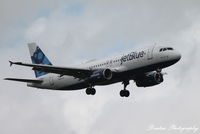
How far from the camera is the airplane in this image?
78250 mm

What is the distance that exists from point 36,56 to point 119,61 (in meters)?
21.2

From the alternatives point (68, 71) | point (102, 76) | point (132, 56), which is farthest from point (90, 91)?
point (132, 56)

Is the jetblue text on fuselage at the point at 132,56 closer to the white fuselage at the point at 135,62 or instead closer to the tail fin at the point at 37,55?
the white fuselage at the point at 135,62

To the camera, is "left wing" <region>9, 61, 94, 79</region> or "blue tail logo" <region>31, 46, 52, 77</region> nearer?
"left wing" <region>9, 61, 94, 79</region>

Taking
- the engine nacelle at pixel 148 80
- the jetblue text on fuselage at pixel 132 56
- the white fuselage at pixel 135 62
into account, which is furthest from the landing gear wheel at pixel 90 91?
the engine nacelle at pixel 148 80

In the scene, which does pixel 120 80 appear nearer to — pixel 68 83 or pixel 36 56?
pixel 68 83

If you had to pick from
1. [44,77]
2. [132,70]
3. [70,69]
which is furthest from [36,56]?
[132,70]

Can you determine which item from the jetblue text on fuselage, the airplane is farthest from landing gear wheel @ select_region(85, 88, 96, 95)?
the jetblue text on fuselage

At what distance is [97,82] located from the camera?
8106cm

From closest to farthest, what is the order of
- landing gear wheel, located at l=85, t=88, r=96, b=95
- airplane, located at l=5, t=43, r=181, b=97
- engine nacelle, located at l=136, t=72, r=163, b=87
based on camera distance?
airplane, located at l=5, t=43, r=181, b=97
engine nacelle, located at l=136, t=72, r=163, b=87
landing gear wheel, located at l=85, t=88, r=96, b=95

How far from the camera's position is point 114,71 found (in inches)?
3164

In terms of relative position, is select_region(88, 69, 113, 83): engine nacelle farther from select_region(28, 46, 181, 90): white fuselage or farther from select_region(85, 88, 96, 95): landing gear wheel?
select_region(85, 88, 96, 95): landing gear wheel

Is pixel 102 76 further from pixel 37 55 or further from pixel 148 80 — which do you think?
pixel 37 55

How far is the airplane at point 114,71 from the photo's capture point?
78.2 m
